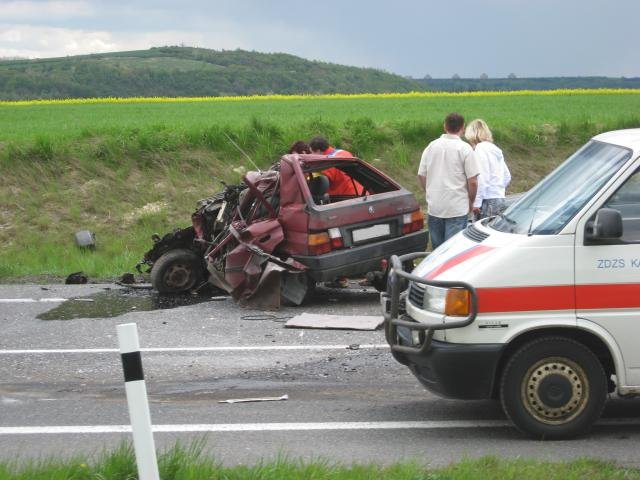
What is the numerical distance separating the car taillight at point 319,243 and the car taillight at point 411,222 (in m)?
1.04

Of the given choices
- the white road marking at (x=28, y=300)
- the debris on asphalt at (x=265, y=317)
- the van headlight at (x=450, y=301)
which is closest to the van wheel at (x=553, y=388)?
the van headlight at (x=450, y=301)

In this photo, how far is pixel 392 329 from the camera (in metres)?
7.50

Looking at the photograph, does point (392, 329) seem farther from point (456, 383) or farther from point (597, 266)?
point (597, 266)

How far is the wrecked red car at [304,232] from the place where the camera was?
12125 millimetres

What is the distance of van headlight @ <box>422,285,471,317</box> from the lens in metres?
6.95

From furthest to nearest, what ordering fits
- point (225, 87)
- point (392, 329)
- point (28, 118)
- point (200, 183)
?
point (225, 87) < point (28, 118) < point (200, 183) < point (392, 329)

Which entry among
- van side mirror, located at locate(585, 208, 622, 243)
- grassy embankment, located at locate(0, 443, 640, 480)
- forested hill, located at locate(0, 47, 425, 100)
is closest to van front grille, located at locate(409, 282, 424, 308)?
van side mirror, located at locate(585, 208, 622, 243)

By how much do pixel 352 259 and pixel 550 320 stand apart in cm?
538

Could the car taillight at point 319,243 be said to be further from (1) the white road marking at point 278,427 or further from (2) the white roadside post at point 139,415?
(2) the white roadside post at point 139,415

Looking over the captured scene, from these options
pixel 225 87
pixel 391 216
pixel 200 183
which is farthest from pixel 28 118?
pixel 225 87

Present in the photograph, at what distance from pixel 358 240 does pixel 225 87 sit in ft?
231

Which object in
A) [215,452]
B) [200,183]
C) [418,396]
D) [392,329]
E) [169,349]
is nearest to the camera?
[215,452]

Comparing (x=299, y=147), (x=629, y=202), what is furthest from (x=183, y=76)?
(x=629, y=202)

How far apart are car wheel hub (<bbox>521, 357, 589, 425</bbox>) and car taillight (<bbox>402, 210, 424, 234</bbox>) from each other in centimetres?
585
